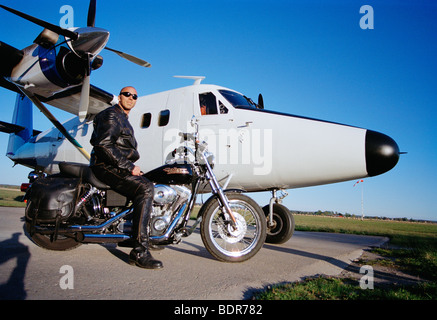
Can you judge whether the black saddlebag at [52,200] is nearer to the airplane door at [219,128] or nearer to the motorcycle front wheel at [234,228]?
the motorcycle front wheel at [234,228]

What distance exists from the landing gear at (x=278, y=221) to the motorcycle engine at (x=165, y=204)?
2300 mm

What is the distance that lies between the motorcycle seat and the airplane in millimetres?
1171

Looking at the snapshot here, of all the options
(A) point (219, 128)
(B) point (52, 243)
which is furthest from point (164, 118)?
(B) point (52, 243)

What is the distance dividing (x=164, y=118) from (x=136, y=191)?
3258 mm

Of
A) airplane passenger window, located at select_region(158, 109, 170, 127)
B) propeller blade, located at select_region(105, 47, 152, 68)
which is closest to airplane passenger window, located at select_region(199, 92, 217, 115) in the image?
airplane passenger window, located at select_region(158, 109, 170, 127)

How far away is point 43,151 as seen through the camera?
9391mm

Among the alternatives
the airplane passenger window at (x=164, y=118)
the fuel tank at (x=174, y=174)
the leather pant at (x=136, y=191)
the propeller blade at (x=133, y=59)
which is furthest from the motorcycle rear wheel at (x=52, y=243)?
the propeller blade at (x=133, y=59)

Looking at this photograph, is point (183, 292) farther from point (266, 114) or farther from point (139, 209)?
point (266, 114)

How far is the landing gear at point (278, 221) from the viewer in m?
5.11

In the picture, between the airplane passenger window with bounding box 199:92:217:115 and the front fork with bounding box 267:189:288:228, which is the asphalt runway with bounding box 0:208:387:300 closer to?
the front fork with bounding box 267:189:288:228

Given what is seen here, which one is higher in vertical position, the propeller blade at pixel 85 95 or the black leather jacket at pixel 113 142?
the propeller blade at pixel 85 95

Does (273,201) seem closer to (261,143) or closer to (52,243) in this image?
(261,143)

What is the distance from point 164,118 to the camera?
602cm
